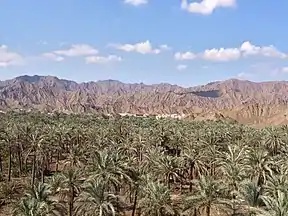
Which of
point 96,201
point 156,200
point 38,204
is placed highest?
point 38,204

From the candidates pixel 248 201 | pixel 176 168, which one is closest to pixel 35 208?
pixel 248 201

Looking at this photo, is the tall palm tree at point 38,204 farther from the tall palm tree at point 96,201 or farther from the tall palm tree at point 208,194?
the tall palm tree at point 208,194

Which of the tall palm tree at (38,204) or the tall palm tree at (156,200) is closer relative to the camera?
the tall palm tree at (38,204)

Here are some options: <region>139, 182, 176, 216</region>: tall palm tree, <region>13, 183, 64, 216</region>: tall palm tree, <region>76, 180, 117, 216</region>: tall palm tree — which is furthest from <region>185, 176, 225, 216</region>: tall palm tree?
<region>13, 183, 64, 216</region>: tall palm tree

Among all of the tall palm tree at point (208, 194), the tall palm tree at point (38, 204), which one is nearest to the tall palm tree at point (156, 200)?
the tall palm tree at point (208, 194)

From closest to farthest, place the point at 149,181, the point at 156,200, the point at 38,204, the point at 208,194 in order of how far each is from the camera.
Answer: the point at 38,204, the point at 208,194, the point at 156,200, the point at 149,181

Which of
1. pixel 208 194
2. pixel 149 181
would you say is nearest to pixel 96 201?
pixel 208 194

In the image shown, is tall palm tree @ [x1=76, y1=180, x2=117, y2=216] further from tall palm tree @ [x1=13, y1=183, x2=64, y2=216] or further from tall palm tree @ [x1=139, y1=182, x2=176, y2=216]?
tall palm tree @ [x1=139, y1=182, x2=176, y2=216]

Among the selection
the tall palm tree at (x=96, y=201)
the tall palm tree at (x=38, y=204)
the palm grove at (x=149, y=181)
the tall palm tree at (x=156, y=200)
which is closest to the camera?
the tall palm tree at (x=38, y=204)

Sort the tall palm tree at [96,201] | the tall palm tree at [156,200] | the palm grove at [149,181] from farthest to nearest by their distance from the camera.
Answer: the tall palm tree at [156,200]
the palm grove at [149,181]
the tall palm tree at [96,201]

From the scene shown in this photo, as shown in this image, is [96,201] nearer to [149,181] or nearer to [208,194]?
[208,194]

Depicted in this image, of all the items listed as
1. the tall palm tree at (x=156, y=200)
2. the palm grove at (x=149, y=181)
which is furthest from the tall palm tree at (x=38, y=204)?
the tall palm tree at (x=156, y=200)

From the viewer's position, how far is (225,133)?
103 m

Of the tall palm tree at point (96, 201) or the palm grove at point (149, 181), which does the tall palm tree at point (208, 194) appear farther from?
the tall palm tree at point (96, 201)
